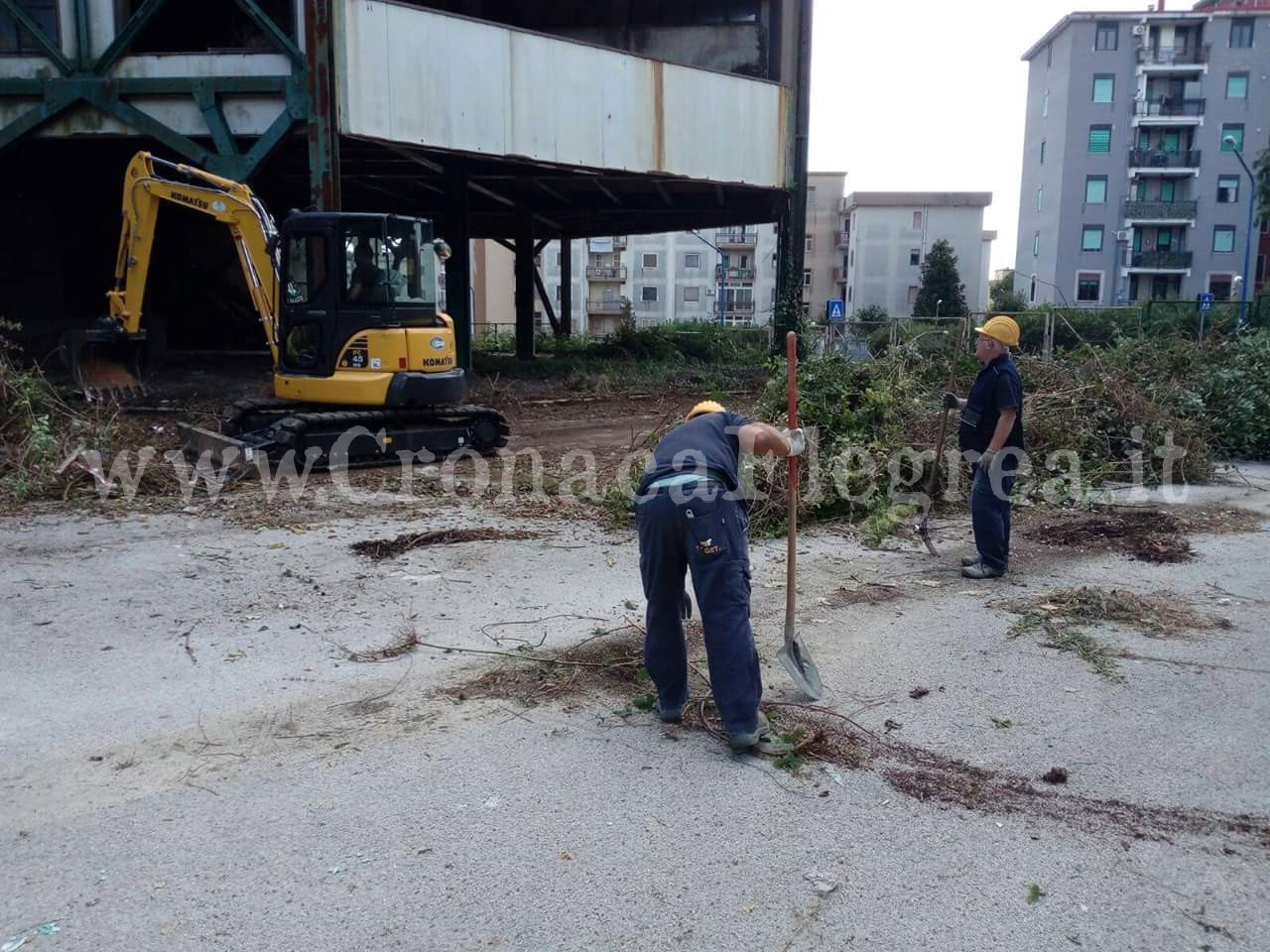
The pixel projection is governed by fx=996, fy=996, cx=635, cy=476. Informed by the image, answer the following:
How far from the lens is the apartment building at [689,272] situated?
77000 mm

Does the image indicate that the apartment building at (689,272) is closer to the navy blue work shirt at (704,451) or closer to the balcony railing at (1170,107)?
the balcony railing at (1170,107)

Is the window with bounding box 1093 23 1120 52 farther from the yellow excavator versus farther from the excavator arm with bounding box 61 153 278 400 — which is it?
the excavator arm with bounding box 61 153 278 400

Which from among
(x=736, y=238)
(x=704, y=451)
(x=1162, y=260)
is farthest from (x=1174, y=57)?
(x=704, y=451)

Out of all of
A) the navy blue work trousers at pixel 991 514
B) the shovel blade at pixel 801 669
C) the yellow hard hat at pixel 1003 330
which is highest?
the yellow hard hat at pixel 1003 330

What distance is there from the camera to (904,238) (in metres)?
74.0

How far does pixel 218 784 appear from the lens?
4156 mm

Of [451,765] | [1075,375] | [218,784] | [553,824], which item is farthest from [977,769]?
[1075,375]

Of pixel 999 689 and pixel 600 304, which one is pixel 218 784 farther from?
pixel 600 304

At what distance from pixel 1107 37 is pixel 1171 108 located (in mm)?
5693

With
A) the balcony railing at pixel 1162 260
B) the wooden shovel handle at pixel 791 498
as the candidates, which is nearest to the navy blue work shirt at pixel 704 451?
the wooden shovel handle at pixel 791 498

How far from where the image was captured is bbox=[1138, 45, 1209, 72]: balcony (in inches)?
2313

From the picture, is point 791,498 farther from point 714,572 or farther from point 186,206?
point 186,206

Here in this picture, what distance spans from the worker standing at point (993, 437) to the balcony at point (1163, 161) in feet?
201

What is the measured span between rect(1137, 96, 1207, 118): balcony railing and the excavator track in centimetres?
6061
